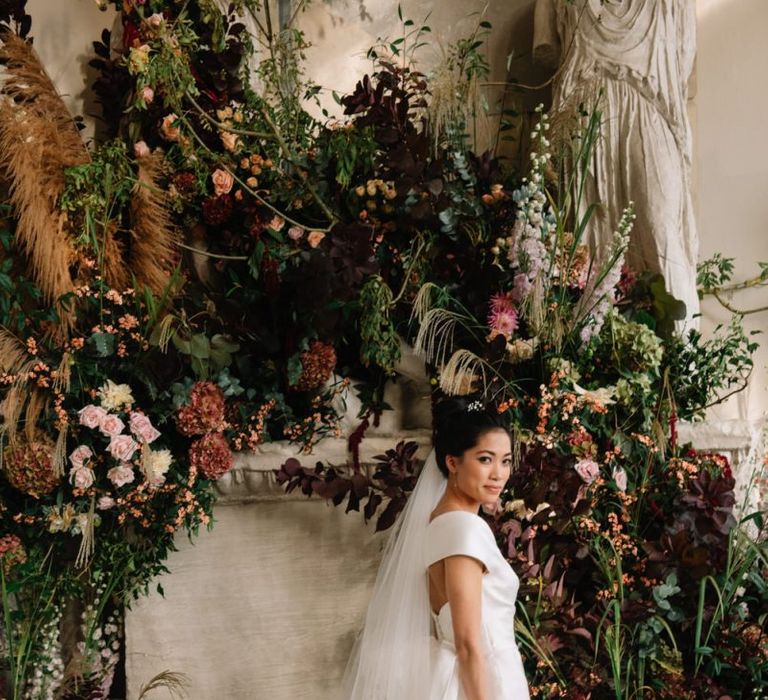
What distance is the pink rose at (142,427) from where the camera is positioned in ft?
9.48

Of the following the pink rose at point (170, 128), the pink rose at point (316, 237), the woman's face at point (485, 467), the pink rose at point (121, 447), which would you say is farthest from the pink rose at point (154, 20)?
the woman's face at point (485, 467)

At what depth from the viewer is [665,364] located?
3375 millimetres

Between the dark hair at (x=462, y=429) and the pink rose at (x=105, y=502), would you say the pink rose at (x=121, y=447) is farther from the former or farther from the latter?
the dark hair at (x=462, y=429)

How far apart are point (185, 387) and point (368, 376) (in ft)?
2.46

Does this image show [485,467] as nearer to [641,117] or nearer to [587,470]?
[587,470]

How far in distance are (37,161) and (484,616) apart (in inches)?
89.7

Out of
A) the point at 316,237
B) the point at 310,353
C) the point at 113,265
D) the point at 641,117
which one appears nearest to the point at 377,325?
the point at 310,353

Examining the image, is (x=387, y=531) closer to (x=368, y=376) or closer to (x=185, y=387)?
(x=368, y=376)

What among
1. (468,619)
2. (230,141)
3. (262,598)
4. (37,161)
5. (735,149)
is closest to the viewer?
(468,619)

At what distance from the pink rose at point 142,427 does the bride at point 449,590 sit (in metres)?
0.96

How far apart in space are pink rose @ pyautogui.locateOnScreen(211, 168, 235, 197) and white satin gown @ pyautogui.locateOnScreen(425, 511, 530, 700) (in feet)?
5.36

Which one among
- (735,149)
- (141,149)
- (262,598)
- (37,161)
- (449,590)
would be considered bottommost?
(262,598)

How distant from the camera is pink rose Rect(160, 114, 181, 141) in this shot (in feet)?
10.9

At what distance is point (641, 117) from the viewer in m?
3.66
